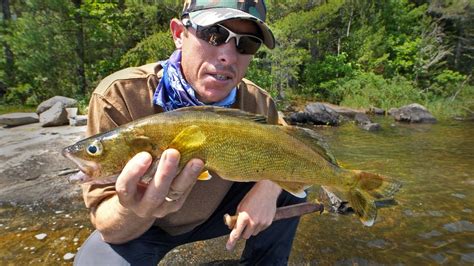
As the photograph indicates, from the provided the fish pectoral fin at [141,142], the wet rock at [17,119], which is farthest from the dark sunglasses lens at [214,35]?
the wet rock at [17,119]

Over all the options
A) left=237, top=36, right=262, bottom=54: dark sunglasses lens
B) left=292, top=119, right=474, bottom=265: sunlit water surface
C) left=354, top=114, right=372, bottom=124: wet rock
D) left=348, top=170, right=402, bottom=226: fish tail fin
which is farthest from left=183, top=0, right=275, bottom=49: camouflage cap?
left=354, top=114, right=372, bottom=124: wet rock

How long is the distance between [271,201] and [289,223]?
0.52m

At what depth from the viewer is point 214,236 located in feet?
9.96

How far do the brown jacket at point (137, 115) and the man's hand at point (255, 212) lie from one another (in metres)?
0.32

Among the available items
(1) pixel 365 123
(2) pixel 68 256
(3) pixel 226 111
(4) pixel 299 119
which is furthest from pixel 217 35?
(1) pixel 365 123

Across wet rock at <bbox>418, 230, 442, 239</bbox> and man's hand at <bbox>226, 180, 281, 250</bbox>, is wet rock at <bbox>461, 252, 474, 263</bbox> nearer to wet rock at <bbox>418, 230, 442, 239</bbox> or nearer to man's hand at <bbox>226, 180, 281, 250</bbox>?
wet rock at <bbox>418, 230, 442, 239</bbox>

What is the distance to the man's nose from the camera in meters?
2.46

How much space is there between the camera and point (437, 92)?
2827cm

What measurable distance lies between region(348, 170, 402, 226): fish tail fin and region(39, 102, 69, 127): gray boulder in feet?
36.4

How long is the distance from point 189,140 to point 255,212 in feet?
2.89

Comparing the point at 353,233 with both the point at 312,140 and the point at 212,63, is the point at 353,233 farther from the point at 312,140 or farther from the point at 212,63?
the point at 212,63

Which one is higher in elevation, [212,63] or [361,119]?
[212,63]

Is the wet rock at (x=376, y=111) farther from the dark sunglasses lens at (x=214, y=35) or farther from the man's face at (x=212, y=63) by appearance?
the dark sunglasses lens at (x=214, y=35)

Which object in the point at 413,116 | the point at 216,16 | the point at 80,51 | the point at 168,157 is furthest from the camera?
the point at 80,51
